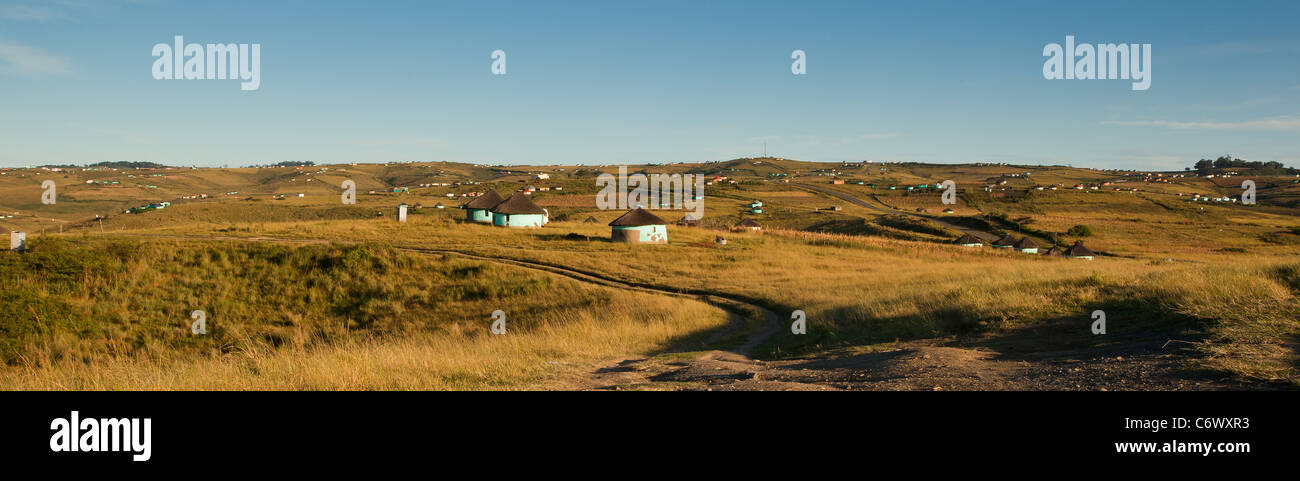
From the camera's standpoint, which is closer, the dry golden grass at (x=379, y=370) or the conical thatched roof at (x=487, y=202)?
the dry golden grass at (x=379, y=370)

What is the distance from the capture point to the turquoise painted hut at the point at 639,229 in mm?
50281

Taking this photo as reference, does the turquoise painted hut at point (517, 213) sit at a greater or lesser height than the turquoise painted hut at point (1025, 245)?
greater

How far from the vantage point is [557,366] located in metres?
10.9

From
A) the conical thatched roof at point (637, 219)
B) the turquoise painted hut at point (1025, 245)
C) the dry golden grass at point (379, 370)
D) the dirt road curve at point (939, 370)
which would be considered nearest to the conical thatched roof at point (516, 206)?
the conical thatched roof at point (637, 219)

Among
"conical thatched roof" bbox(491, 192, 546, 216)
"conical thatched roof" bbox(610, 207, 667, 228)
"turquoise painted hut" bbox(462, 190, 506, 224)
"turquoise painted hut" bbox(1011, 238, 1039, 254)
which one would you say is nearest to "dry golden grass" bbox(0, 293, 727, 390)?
"conical thatched roof" bbox(610, 207, 667, 228)

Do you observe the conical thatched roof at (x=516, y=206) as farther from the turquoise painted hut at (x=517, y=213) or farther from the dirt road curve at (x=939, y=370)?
the dirt road curve at (x=939, y=370)

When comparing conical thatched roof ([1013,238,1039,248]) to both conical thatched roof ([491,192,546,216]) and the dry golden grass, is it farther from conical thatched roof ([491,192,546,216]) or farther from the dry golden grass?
the dry golden grass

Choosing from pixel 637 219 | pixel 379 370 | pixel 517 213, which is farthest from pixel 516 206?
pixel 379 370

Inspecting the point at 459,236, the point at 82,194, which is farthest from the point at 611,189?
the point at 82,194

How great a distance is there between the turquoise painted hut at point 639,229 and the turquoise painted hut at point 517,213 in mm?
11624

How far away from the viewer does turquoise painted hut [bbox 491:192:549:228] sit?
6069cm

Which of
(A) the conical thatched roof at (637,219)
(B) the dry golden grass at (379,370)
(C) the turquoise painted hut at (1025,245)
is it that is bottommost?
(C) the turquoise painted hut at (1025,245)
